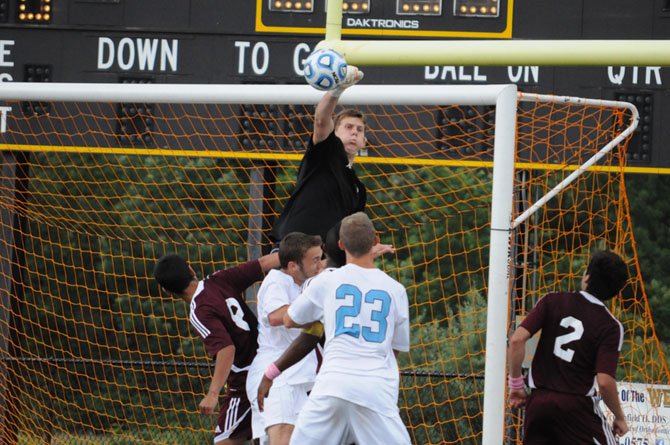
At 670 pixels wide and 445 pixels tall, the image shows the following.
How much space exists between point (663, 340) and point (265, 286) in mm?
12506

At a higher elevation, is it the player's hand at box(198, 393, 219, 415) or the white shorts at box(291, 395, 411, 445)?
the white shorts at box(291, 395, 411, 445)

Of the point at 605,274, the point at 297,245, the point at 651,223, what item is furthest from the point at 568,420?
the point at 651,223

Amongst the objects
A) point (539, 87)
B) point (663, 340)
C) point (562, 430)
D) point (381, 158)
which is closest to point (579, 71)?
point (539, 87)

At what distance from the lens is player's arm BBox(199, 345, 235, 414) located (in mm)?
6441

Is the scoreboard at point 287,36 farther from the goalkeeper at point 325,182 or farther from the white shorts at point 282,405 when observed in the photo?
the white shorts at point 282,405

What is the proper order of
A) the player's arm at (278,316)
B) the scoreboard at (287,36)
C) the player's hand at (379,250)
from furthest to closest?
the scoreboard at (287,36), the player's arm at (278,316), the player's hand at (379,250)

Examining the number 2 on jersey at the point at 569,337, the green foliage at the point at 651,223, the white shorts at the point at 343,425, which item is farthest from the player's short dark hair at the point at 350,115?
the green foliage at the point at 651,223

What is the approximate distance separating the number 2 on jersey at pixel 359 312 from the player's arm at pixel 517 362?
902mm

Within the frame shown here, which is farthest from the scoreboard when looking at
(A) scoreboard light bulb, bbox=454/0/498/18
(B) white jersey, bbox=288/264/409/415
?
(B) white jersey, bbox=288/264/409/415

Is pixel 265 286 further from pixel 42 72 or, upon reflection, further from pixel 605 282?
pixel 42 72

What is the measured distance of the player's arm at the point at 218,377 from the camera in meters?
6.44

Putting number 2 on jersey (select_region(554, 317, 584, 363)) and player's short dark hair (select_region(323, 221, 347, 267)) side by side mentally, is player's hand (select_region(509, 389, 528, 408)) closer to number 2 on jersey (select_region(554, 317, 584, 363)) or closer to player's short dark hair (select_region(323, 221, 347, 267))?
number 2 on jersey (select_region(554, 317, 584, 363))

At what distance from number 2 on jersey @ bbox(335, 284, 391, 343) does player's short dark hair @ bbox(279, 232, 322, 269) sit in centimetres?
80

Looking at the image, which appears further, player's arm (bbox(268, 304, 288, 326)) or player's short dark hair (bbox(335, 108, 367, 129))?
player's short dark hair (bbox(335, 108, 367, 129))
